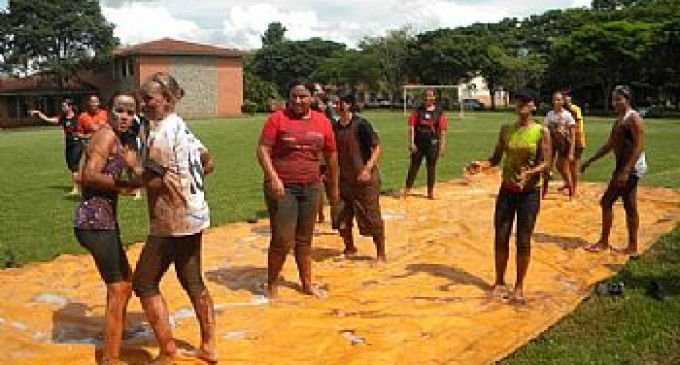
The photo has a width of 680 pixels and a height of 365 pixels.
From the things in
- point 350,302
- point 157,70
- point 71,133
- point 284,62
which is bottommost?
point 350,302

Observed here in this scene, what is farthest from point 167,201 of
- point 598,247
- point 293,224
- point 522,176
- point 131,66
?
point 131,66

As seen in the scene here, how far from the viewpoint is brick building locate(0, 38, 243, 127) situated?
223ft

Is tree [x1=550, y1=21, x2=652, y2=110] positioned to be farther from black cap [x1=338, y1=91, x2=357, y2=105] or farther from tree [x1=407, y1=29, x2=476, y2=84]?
black cap [x1=338, y1=91, x2=357, y2=105]

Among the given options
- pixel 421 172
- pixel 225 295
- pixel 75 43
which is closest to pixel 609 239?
pixel 225 295

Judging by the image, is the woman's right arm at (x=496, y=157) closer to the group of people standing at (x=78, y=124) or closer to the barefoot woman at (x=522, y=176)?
the barefoot woman at (x=522, y=176)

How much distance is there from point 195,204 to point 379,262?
3.44m

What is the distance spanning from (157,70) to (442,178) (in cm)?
5630

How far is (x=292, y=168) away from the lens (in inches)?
253

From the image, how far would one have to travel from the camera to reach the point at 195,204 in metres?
4.80

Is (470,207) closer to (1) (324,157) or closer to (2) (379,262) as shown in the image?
(2) (379,262)

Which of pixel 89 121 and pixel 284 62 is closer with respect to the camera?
pixel 89 121

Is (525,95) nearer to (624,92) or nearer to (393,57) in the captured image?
(624,92)

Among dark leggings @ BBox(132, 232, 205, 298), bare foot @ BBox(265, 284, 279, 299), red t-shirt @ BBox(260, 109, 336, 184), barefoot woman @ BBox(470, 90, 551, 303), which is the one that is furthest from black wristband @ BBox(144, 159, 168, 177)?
barefoot woman @ BBox(470, 90, 551, 303)

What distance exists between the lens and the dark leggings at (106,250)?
15.8 ft
